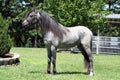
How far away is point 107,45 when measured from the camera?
1032 inches

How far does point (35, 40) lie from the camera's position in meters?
44.3

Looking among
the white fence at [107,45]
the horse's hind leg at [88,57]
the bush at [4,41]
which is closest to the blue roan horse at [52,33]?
the horse's hind leg at [88,57]

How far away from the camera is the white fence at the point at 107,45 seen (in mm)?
25938

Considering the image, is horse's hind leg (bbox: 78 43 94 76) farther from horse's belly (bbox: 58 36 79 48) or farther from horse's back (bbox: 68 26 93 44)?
horse's belly (bbox: 58 36 79 48)

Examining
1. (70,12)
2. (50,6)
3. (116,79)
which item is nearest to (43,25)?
(116,79)

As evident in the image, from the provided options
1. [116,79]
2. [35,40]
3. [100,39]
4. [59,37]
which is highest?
[59,37]

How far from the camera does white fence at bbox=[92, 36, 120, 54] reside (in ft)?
85.1

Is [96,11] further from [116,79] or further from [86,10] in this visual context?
[116,79]

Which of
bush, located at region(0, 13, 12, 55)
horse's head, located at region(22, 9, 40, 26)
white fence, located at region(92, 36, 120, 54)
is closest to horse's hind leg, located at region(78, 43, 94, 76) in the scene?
horse's head, located at region(22, 9, 40, 26)

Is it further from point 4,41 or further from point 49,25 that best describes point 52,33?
point 4,41

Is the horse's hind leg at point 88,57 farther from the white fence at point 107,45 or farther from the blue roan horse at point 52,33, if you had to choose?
the white fence at point 107,45

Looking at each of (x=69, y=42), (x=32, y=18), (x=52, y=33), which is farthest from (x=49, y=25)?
(x=69, y=42)

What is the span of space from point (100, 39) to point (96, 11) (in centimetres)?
235

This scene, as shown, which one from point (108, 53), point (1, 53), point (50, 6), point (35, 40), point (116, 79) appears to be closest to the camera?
point (116, 79)
